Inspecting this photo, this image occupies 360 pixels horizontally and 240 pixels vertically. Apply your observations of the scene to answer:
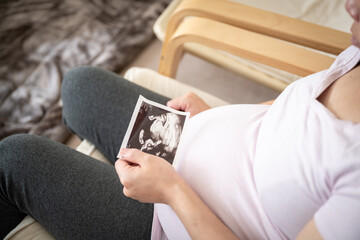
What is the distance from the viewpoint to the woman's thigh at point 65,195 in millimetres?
676

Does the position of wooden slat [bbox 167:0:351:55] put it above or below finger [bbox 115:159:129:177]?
above

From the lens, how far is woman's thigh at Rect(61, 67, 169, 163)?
880 mm

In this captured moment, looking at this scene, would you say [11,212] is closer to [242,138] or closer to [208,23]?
[242,138]

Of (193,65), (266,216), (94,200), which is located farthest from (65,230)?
(193,65)

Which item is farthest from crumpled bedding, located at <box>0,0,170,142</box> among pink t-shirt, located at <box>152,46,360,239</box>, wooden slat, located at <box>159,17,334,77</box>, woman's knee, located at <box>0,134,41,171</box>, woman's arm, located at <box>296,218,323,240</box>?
woman's arm, located at <box>296,218,323,240</box>

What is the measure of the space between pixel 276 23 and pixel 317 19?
61cm

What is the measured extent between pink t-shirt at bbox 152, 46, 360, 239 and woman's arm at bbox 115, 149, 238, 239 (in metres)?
0.05

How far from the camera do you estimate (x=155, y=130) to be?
30.5 inches

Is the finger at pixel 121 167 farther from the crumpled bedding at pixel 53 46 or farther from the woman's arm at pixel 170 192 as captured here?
the crumpled bedding at pixel 53 46

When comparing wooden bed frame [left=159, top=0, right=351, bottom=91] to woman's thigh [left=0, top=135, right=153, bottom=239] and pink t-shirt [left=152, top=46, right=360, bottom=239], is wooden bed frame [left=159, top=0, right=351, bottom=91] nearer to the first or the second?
pink t-shirt [left=152, top=46, right=360, bottom=239]

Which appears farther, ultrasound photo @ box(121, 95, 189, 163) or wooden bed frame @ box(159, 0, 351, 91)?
wooden bed frame @ box(159, 0, 351, 91)

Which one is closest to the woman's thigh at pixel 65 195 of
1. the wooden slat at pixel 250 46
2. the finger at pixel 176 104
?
the finger at pixel 176 104

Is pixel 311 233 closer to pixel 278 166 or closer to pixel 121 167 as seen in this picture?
pixel 278 166

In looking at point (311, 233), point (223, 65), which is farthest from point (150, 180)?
point (223, 65)
